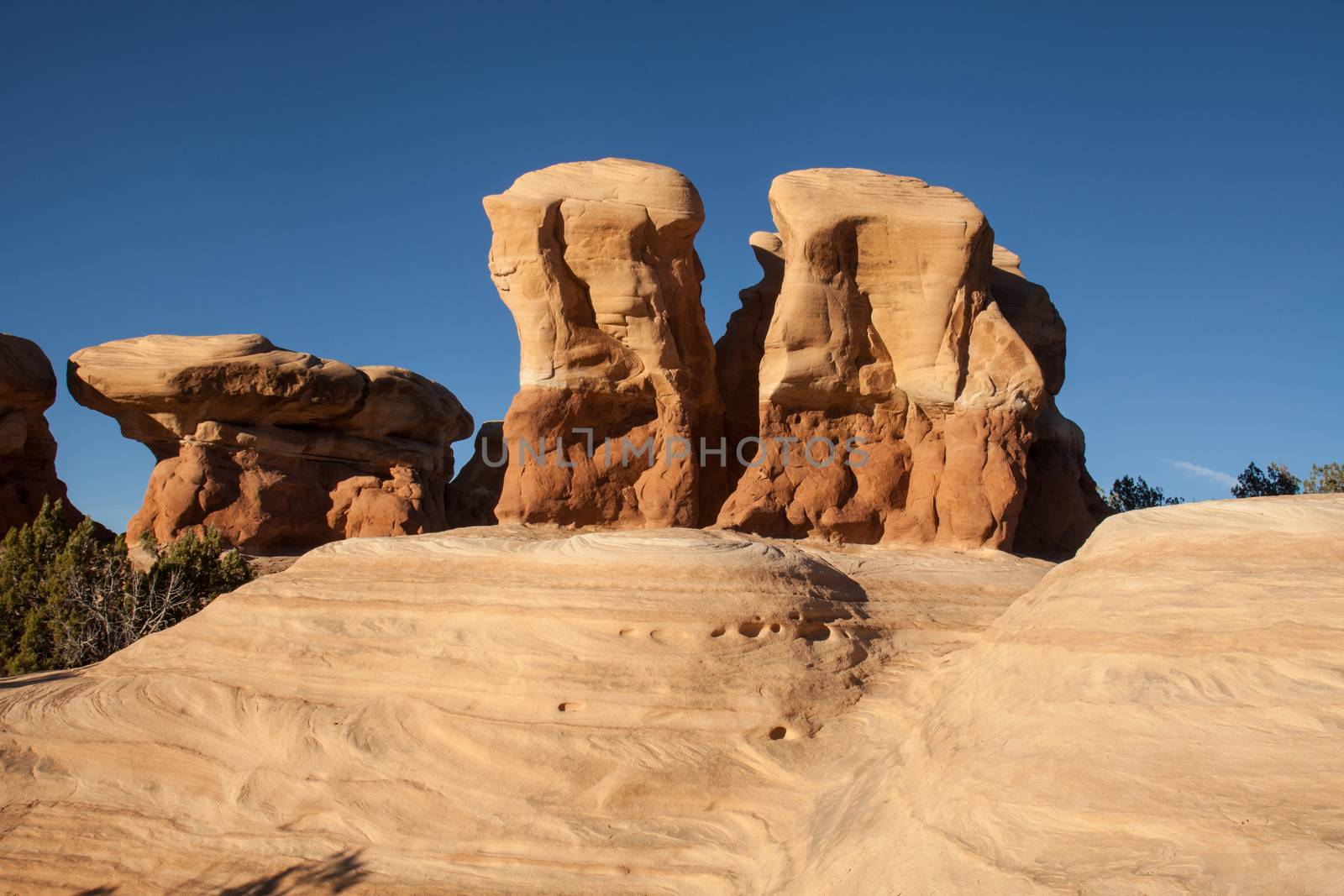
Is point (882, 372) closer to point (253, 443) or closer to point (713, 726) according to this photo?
point (713, 726)

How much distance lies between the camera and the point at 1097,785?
5.86 meters

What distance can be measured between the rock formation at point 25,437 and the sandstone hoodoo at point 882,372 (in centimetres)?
1580

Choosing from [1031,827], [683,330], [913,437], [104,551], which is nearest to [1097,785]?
[1031,827]

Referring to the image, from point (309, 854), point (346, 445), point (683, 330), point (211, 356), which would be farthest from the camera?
point (346, 445)

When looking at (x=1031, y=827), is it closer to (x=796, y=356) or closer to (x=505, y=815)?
(x=505, y=815)

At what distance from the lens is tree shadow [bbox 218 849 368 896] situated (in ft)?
26.0

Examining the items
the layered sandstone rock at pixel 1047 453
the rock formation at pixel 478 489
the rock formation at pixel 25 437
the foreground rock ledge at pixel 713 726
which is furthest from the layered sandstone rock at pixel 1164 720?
the rock formation at pixel 25 437

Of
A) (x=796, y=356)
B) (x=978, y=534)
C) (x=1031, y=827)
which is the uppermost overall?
(x=796, y=356)

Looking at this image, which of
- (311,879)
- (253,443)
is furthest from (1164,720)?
(253,443)

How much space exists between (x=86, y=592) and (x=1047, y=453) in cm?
1373

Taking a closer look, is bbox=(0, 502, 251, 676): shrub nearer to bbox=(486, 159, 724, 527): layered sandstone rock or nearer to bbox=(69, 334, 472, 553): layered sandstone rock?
bbox=(69, 334, 472, 553): layered sandstone rock

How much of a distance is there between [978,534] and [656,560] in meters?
6.20

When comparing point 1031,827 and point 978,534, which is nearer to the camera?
point 1031,827

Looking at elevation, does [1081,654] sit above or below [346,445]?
below
